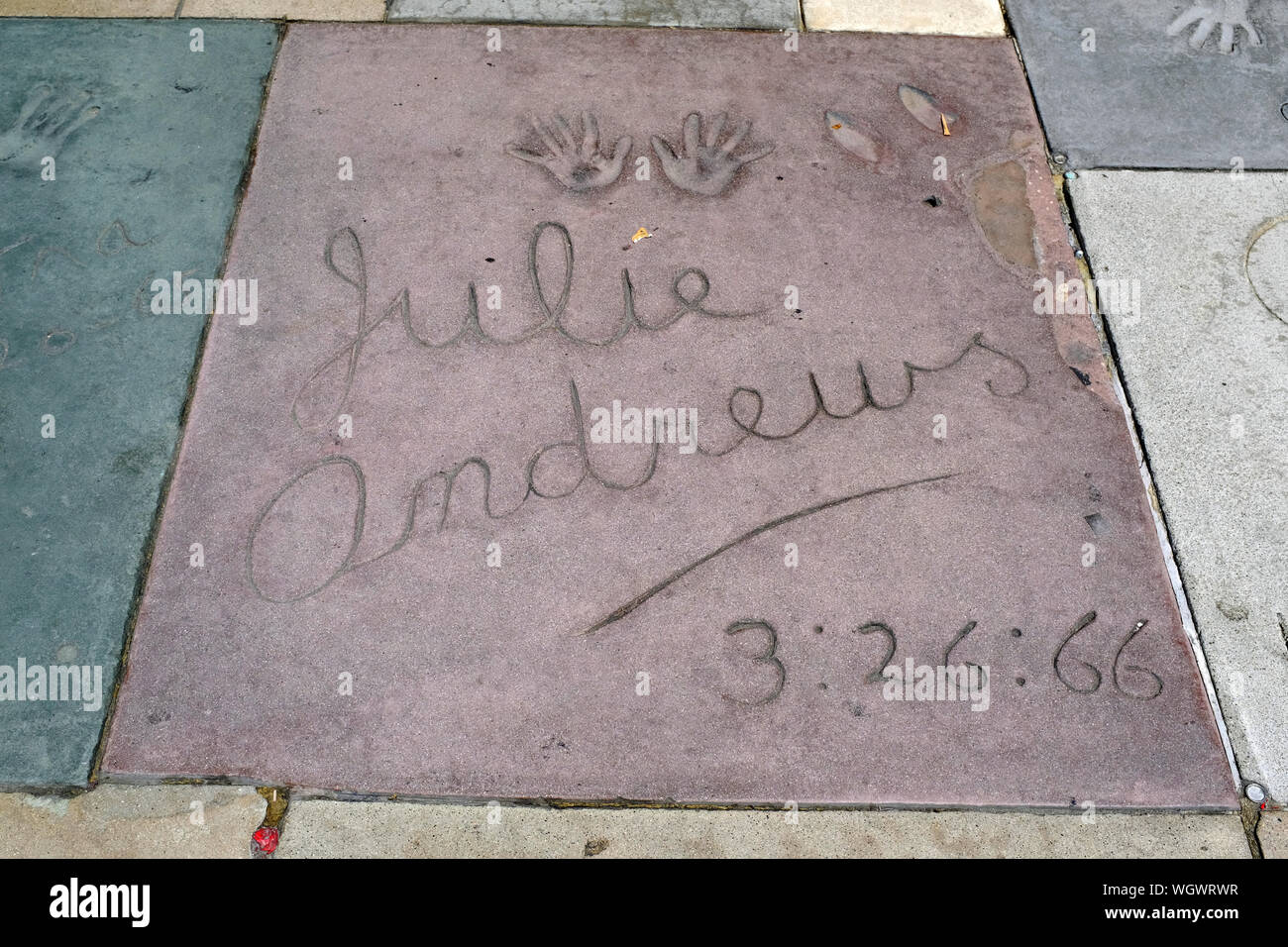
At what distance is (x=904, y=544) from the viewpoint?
261 cm

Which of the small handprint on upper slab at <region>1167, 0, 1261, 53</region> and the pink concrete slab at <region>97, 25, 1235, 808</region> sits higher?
the small handprint on upper slab at <region>1167, 0, 1261, 53</region>

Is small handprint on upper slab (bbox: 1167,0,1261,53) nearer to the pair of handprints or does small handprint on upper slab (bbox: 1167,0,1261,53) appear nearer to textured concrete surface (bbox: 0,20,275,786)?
the pair of handprints

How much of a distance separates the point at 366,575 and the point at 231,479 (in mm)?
495

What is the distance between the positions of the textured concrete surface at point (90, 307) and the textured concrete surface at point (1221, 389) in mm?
2774

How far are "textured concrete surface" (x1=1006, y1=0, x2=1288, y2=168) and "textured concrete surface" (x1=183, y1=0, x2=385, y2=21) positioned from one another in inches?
98.9

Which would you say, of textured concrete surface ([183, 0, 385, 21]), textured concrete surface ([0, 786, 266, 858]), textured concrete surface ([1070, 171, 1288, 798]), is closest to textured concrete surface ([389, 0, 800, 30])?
textured concrete surface ([183, 0, 385, 21])

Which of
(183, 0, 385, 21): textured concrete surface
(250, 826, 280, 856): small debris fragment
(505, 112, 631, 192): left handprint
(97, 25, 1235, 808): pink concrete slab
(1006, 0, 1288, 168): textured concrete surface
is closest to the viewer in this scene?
(250, 826, 280, 856): small debris fragment

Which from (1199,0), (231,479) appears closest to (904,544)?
(231,479)

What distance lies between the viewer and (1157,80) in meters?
3.68

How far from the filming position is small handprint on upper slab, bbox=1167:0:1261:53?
12.5 feet

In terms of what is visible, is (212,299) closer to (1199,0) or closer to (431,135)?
(431,135)

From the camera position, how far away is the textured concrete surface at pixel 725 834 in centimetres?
224

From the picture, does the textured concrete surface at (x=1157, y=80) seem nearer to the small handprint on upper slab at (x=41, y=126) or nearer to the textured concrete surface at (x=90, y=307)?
the textured concrete surface at (x=90, y=307)

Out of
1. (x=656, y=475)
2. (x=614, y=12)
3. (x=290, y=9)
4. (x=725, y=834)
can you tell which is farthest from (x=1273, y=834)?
(x=290, y=9)
